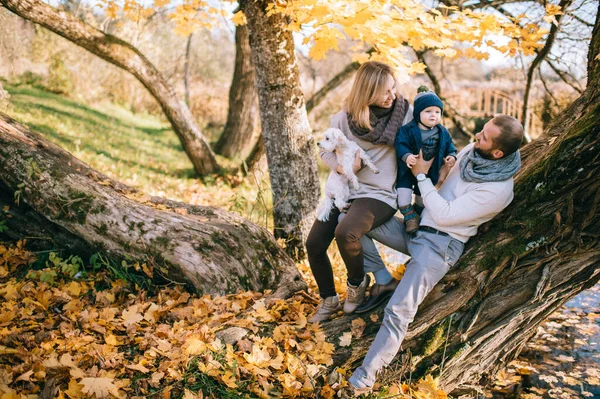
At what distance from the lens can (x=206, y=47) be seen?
23656 millimetres

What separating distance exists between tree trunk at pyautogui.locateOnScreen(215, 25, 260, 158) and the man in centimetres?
731

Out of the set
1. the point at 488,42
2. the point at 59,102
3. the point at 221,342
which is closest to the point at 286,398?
the point at 221,342

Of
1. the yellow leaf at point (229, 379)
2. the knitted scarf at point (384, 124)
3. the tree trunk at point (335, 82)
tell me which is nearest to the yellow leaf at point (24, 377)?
the yellow leaf at point (229, 379)

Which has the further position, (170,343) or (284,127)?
(284,127)

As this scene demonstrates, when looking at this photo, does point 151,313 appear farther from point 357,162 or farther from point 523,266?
point 523,266

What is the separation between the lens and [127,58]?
7547 mm

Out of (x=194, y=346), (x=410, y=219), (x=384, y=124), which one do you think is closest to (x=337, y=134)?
(x=384, y=124)

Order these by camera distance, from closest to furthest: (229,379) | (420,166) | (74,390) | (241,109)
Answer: (74,390)
(229,379)
(420,166)
(241,109)

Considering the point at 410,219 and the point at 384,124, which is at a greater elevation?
the point at 384,124

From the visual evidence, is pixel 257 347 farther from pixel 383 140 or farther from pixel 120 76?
pixel 120 76

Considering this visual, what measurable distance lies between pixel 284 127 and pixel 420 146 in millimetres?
2232

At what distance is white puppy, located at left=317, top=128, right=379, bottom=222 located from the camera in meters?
3.28

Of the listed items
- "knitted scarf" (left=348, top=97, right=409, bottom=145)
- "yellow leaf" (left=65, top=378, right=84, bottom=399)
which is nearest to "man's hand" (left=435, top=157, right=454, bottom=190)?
"knitted scarf" (left=348, top=97, right=409, bottom=145)

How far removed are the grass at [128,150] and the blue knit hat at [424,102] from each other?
9.03 ft
